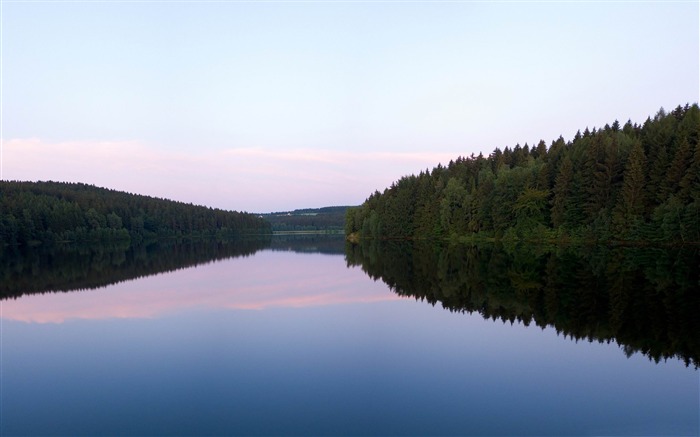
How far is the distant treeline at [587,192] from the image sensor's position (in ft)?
184

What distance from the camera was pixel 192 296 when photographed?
30.7 meters

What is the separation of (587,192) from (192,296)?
56512 millimetres

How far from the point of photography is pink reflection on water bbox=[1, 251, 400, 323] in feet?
83.5

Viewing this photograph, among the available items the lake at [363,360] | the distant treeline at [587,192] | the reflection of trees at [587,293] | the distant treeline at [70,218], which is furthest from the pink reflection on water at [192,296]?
the distant treeline at [70,218]

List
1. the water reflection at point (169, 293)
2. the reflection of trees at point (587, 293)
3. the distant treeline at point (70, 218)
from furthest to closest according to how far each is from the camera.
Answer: the distant treeline at point (70, 218), the water reflection at point (169, 293), the reflection of trees at point (587, 293)

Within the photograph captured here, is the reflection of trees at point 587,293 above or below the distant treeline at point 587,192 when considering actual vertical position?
below

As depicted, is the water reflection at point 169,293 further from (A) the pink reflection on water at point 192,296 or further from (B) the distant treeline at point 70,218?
(B) the distant treeline at point 70,218

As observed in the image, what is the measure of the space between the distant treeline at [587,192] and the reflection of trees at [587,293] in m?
11.5

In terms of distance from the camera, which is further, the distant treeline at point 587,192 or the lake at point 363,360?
the distant treeline at point 587,192

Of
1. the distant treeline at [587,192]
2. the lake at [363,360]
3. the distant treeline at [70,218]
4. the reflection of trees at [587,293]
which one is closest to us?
the lake at [363,360]

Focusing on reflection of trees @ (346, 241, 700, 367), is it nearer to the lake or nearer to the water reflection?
the lake

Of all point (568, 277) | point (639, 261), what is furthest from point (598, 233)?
point (568, 277)

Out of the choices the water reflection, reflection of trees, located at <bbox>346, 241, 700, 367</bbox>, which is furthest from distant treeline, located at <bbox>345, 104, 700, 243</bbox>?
the water reflection

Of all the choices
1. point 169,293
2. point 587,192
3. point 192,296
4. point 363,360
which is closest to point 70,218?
point 169,293
